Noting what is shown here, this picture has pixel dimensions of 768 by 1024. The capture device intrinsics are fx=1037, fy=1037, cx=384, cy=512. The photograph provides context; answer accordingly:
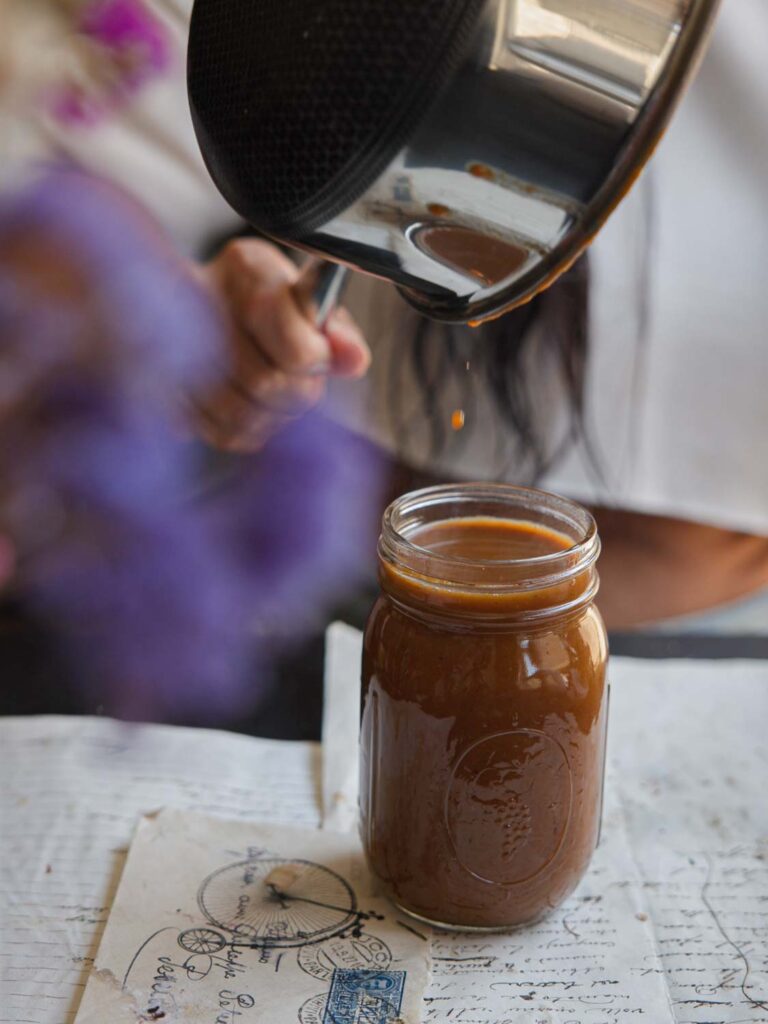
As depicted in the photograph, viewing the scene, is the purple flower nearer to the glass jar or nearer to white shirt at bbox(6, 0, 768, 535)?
white shirt at bbox(6, 0, 768, 535)

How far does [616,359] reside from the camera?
107cm

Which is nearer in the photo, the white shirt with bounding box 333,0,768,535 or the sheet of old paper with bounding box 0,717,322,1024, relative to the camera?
the sheet of old paper with bounding box 0,717,322,1024

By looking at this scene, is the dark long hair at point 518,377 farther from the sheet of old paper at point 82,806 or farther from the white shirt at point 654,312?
the sheet of old paper at point 82,806

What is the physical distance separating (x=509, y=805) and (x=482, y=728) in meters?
0.05

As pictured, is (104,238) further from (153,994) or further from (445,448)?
(153,994)

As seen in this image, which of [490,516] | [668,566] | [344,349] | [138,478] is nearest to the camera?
[490,516]

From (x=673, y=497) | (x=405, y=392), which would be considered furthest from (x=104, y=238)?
(x=673, y=497)

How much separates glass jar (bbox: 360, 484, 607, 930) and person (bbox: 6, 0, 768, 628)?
0.39 m

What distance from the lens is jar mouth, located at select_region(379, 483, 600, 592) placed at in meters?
0.55

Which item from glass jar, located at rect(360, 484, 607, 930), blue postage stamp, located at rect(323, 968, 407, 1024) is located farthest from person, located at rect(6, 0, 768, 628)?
blue postage stamp, located at rect(323, 968, 407, 1024)

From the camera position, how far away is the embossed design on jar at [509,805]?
1.83 ft

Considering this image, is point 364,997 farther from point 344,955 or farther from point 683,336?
point 683,336

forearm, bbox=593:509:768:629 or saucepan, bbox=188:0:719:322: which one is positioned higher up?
saucepan, bbox=188:0:719:322

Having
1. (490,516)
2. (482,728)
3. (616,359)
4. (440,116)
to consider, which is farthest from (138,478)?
(440,116)
